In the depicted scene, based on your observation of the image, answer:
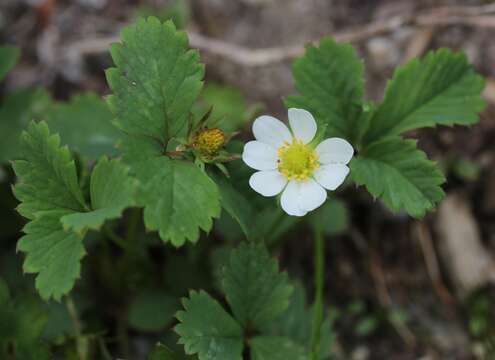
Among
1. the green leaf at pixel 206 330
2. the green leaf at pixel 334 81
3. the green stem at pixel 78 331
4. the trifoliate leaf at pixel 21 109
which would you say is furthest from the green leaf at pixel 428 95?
the trifoliate leaf at pixel 21 109

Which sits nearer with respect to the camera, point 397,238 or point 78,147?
point 78,147

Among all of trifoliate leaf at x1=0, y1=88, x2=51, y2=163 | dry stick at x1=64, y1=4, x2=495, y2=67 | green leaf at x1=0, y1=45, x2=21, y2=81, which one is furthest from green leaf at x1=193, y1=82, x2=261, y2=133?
green leaf at x1=0, y1=45, x2=21, y2=81

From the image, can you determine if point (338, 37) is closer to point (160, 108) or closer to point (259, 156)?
point (259, 156)

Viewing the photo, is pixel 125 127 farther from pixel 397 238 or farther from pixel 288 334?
pixel 397 238

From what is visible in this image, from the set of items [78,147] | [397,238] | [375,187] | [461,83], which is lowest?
[397,238]

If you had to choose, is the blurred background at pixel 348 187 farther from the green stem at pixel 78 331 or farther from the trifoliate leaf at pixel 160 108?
the trifoliate leaf at pixel 160 108

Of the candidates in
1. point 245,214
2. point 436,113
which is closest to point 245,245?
point 245,214
